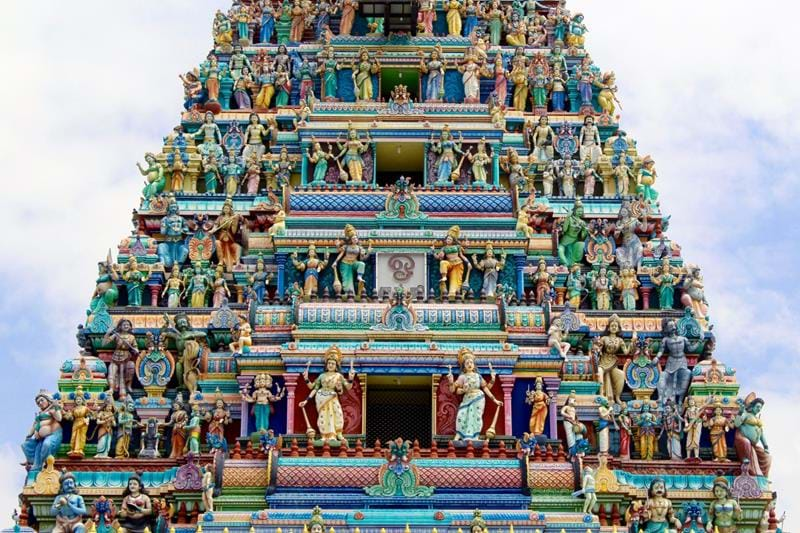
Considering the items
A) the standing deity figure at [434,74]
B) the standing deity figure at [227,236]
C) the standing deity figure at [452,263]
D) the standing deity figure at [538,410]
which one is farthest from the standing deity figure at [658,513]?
the standing deity figure at [434,74]

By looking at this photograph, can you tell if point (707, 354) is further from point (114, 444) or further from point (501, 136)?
point (114, 444)

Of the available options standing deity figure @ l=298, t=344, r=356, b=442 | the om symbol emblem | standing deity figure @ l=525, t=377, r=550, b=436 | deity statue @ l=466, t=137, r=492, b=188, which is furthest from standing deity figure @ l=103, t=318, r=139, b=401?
deity statue @ l=466, t=137, r=492, b=188

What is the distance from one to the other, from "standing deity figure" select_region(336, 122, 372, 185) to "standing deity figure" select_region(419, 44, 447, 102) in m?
4.88

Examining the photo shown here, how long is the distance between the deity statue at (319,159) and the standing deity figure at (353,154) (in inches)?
15.4

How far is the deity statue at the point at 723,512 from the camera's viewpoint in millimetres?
49156

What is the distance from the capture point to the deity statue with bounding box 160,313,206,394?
52969mm

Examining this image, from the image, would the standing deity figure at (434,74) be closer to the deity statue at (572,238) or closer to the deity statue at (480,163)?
the deity statue at (480,163)

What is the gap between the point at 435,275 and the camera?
178 feet

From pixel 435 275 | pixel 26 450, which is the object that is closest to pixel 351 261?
pixel 435 275

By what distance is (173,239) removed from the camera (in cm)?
5794

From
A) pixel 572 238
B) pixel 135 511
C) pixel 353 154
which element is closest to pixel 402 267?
pixel 353 154

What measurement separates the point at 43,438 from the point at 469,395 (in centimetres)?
1134

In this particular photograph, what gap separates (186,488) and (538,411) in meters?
9.24

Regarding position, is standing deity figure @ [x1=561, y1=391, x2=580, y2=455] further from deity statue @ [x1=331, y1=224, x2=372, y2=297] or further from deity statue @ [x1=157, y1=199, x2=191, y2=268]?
deity statue @ [x1=157, y1=199, x2=191, y2=268]
